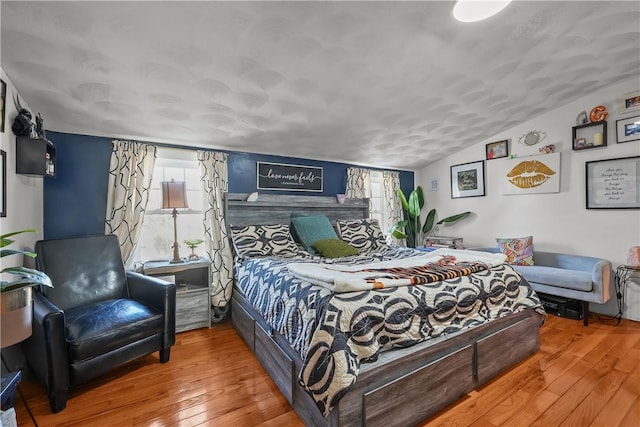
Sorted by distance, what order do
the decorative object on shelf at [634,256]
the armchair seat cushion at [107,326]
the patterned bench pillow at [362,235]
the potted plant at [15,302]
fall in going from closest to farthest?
the potted plant at [15,302] < the armchair seat cushion at [107,326] < the decorative object on shelf at [634,256] < the patterned bench pillow at [362,235]

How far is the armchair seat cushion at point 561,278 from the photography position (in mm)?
2678

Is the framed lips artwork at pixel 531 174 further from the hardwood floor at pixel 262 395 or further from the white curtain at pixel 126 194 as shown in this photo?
the white curtain at pixel 126 194

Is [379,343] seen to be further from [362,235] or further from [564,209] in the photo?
[564,209]

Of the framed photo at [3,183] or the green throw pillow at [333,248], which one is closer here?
the framed photo at [3,183]

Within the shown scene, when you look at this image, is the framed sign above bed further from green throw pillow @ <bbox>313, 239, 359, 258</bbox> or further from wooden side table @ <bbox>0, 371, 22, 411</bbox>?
wooden side table @ <bbox>0, 371, 22, 411</bbox>

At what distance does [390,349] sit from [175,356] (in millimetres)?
1792

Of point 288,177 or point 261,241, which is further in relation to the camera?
point 288,177

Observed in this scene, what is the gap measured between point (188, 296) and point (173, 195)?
996 mm

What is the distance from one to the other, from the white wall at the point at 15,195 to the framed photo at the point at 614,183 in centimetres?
517

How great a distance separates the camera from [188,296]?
2650mm

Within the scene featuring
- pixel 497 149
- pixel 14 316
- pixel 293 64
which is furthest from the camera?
pixel 497 149

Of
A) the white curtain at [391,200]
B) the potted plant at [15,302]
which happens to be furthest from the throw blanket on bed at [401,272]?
the white curtain at [391,200]

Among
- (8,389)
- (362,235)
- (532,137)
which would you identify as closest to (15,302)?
(8,389)

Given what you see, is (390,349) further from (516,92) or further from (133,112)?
(516,92)
